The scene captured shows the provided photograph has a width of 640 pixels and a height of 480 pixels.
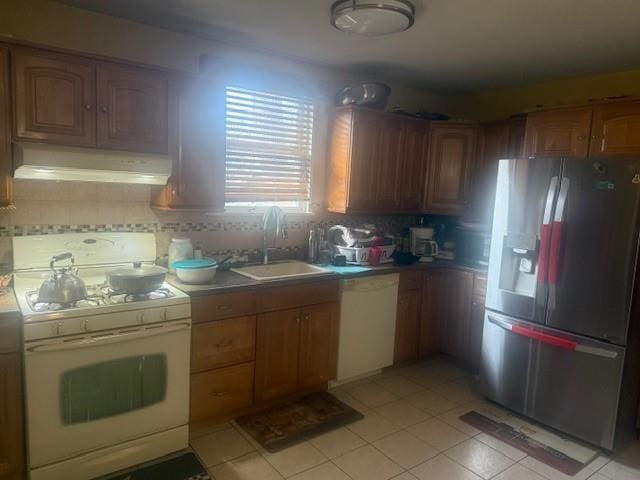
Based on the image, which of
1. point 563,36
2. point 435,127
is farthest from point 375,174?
point 563,36

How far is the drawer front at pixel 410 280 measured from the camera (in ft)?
11.6

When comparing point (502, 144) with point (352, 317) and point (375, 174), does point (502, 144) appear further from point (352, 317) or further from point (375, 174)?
point (352, 317)

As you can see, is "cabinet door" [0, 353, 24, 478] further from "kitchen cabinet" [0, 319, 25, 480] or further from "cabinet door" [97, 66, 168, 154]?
"cabinet door" [97, 66, 168, 154]

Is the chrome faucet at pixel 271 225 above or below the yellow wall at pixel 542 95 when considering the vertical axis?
below

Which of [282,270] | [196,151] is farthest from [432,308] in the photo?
[196,151]

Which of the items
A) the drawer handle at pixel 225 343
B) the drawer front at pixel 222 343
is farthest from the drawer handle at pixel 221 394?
the drawer handle at pixel 225 343

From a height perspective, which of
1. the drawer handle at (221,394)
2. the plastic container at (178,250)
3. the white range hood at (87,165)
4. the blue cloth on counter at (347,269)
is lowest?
the drawer handle at (221,394)

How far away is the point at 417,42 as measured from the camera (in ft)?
9.17

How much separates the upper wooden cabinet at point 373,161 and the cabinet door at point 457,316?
2.53 ft

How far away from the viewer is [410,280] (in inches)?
141

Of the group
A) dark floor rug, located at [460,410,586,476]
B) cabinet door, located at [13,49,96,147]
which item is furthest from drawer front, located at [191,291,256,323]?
dark floor rug, located at [460,410,586,476]

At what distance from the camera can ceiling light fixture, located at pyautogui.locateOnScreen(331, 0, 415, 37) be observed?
207 cm

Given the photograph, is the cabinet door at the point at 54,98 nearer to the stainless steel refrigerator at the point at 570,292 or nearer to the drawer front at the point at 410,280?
the drawer front at the point at 410,280

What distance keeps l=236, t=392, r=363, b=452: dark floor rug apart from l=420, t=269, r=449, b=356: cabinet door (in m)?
1.09
